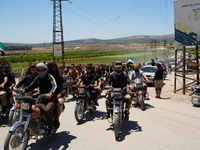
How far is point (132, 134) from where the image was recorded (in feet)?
20.3

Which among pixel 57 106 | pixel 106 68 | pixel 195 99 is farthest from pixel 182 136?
pixel 106 68

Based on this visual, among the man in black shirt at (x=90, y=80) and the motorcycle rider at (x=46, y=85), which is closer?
the motorcycle rider at (x=46, y=85)

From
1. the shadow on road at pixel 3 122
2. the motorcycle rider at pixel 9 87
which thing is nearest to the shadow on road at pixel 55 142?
the shadow on road at pixel 3 122

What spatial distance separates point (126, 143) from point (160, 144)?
2.63ft

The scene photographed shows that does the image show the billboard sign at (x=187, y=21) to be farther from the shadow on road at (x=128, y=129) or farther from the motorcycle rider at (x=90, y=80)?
the shadow on road at (x=128, y=129)

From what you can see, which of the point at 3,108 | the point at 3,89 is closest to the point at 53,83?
the point at 3,89

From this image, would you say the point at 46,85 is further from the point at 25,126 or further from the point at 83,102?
the point at 83,102

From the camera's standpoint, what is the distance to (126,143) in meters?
5.47

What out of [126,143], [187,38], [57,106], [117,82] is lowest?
[126,143]

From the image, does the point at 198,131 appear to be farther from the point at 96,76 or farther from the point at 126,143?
the point at 96,76

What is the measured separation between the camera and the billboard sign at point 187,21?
13.5 metres

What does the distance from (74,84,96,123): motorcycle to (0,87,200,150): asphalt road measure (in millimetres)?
295

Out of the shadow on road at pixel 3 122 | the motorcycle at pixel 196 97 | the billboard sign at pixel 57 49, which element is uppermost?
the billboard sign at pixel 57 49

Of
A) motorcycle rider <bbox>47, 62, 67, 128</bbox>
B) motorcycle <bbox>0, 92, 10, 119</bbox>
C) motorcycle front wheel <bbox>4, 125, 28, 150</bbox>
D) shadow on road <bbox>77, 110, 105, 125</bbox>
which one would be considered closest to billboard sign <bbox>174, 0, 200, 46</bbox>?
shadow on road <bbox>77, 110, 105, 125</bbox>
